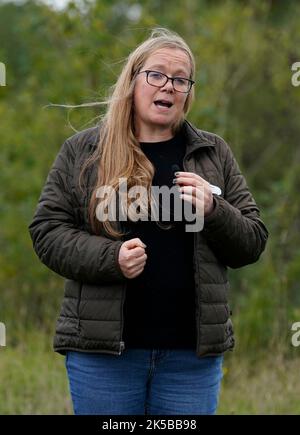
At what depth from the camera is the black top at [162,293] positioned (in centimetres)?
319

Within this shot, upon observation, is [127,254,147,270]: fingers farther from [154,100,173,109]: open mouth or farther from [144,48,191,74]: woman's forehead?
[144,48,191,74]: woman's forehead

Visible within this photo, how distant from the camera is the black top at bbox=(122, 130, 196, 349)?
3.19m

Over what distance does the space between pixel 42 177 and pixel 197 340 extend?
5.12 meters

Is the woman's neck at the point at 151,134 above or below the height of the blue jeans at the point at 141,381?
above

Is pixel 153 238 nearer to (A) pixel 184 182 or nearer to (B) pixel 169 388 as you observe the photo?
(A) pixel 184 182

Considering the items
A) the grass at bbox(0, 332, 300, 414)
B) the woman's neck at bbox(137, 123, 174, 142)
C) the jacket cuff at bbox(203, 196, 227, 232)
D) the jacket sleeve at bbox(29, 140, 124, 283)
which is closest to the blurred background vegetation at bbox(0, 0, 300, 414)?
the grass at bbox(0, 332, 300, 414)

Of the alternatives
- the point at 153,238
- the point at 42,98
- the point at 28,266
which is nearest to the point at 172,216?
the point at 153,238

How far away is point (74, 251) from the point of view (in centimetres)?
317

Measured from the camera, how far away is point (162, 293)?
3.22 metres

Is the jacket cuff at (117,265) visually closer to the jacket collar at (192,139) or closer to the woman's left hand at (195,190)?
the woman's left hand at (195,190)

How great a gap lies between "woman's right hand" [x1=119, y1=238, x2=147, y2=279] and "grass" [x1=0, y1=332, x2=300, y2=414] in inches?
96.9

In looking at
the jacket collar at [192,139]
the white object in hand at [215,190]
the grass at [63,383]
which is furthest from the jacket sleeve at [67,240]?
the grass at [63,383]

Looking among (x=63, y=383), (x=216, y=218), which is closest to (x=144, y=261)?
(x=216, y=218)

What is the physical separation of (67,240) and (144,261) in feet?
0.98
